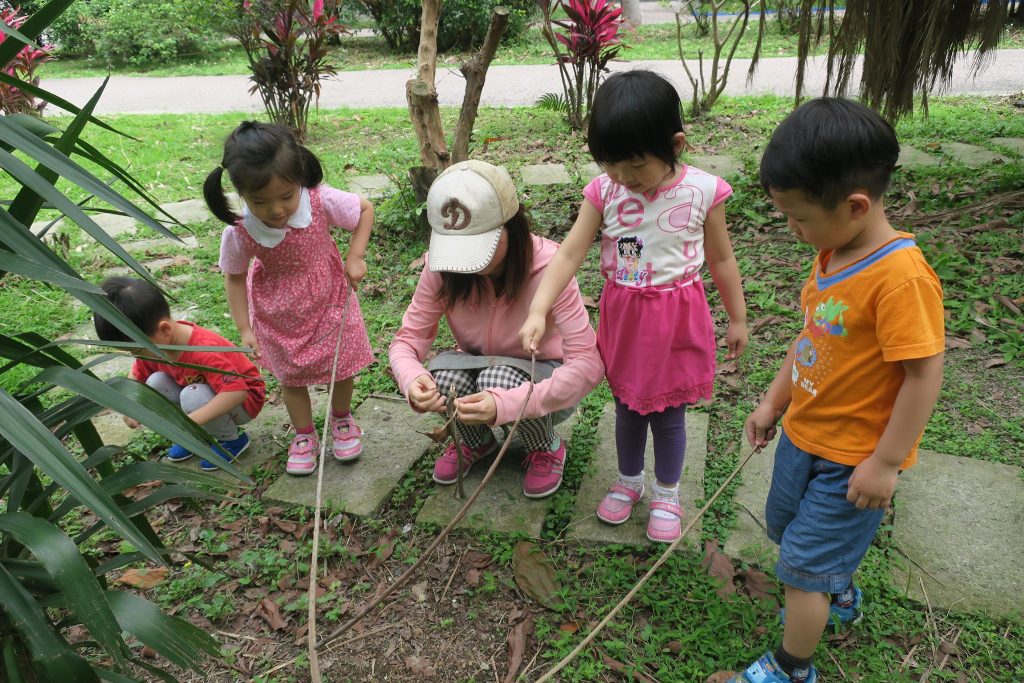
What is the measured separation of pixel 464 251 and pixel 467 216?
0.33ft

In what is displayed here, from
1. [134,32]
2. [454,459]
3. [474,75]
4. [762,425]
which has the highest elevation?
[134,32]

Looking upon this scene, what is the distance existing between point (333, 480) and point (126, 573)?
0.70 meters

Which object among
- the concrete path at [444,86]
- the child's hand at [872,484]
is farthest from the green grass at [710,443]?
the concrete path at [444,86]

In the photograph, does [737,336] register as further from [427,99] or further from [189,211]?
[189,211]

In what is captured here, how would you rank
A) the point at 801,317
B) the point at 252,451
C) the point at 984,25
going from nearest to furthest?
the point at 252,451, the point at 801,317, the point at 984,25

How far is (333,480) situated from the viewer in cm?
255

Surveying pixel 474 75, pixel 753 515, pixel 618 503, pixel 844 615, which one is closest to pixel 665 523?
pixel 618 503

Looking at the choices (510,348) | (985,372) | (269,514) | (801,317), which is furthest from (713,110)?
(269,514)

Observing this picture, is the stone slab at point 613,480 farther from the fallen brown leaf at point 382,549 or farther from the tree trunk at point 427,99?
the tree trunk at point 427,99

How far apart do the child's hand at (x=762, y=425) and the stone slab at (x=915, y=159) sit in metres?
3.69

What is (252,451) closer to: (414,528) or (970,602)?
(414,528)

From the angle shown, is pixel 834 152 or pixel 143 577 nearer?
pixel 834 152

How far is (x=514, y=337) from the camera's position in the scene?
229 centimetres

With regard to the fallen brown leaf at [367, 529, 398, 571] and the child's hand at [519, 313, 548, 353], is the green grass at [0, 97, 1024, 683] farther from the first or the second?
the child's hand at [519, 313, 548, 353]
